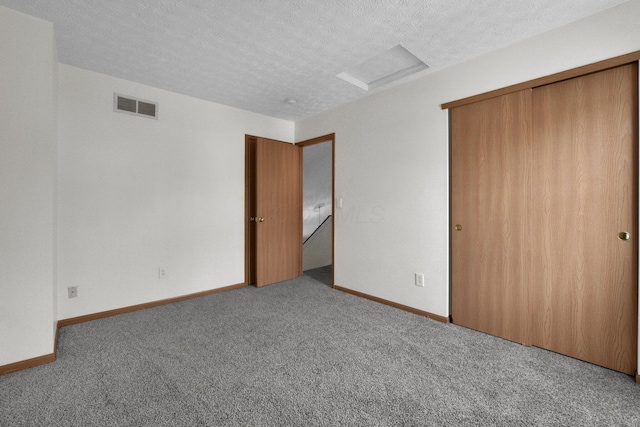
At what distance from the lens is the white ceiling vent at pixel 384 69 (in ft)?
7.95

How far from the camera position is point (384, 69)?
2.68m

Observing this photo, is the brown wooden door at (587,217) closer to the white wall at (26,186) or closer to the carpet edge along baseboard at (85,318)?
the carpet edge along baseboard at (85,318)

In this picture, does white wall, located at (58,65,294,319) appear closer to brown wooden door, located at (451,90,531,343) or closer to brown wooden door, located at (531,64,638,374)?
brown wooden door, located at (451,90,531,343)

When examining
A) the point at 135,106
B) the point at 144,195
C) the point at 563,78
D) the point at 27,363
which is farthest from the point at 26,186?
the point at 563,78

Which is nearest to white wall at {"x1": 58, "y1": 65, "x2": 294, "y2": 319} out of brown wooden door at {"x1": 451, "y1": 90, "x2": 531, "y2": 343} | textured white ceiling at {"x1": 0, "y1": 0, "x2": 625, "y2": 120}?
textured white ceiling at {"x1": 0, "y1": 0, "x2": 625, "y2": 120}

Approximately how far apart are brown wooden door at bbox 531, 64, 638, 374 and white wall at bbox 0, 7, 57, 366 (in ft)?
11.5

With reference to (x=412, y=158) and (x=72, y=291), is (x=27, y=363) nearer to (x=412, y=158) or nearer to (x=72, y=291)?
(x=72, y=291)

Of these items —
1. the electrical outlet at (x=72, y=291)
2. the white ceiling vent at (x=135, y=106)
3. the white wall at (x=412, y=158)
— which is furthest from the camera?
the white ceiling vent at (x=135, y=106)

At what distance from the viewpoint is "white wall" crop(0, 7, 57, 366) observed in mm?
1804

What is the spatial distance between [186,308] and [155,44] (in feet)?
8.04

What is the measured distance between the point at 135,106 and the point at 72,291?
1.87m

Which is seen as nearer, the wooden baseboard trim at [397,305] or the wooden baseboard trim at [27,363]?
the wooden baseboard trim at [27,363]

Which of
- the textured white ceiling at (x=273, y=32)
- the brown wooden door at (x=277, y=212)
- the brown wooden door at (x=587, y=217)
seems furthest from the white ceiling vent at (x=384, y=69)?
the brown wooden door at (x=277, y=212)

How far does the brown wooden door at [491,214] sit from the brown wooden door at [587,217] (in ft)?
0.28
